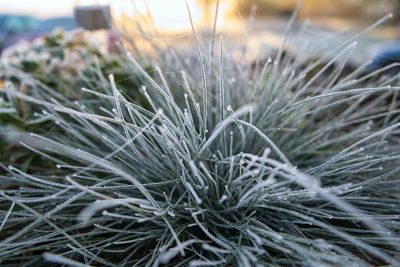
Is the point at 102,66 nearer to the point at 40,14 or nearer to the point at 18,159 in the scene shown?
the point at 18,159

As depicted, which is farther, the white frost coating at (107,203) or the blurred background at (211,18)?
the blurred background at (211,18)

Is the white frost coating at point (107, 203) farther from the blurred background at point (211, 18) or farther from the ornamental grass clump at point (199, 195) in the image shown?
the blurred background at point (211, 18)

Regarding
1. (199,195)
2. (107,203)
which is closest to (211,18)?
(199,195)

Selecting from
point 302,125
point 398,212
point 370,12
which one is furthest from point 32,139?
point 370,12

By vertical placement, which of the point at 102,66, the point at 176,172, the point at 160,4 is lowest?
the point at 176,172

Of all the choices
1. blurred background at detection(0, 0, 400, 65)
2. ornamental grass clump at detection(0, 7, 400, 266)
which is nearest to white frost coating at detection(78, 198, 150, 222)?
ornamental grass clump at detection(0, 7, 400, 266)

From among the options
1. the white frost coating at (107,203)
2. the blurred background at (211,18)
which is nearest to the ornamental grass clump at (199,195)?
the white frost coating at (107,203)
